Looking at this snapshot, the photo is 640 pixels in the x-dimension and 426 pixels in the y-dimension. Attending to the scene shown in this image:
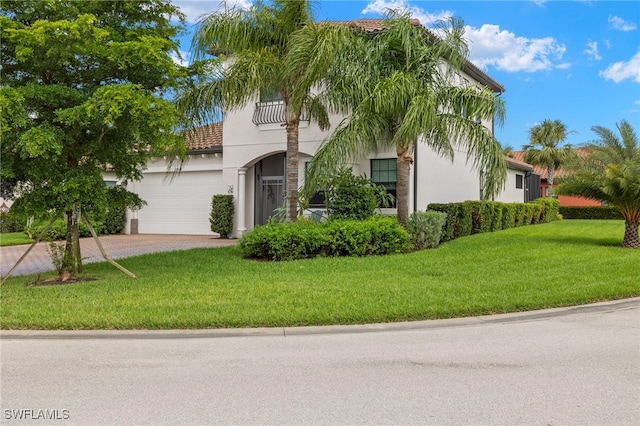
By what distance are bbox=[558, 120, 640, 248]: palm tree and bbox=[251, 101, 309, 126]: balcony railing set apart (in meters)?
9.14

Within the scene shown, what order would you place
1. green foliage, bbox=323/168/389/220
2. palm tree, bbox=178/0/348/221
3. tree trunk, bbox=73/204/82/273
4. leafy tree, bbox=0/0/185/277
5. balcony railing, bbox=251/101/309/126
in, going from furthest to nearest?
balcony railing, bbox=251/101/309/126 → green foliage, bbox=323/168/389/220 → palm tree, bbox=178/0/348/221 → tree trunk, bbox=73/204/82/273 → leafy tree, bbox=0/0/185/277

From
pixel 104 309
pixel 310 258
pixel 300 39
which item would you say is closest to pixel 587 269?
pixel 310 258

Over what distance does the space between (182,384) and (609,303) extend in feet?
21.6

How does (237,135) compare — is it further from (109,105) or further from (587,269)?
(587,269)

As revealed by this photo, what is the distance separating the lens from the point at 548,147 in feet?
108

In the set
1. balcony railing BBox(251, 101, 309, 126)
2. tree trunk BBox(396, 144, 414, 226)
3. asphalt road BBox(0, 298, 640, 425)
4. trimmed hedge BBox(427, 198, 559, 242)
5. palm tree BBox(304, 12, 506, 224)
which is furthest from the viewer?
balcony railing BBox(251, 101, 309, 126)

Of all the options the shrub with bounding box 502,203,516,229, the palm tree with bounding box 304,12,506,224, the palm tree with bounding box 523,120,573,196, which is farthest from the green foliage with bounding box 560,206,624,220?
the palm tree with bounding box 304,12,506,224

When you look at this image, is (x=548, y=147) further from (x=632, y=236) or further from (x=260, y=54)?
(x=260, y=54)

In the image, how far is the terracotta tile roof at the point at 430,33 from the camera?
44.7 feet

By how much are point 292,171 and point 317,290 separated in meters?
5.50

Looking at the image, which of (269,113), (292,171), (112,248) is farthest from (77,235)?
(269,113)

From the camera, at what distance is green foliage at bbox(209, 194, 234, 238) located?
17.5m

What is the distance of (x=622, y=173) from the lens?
1259 cm

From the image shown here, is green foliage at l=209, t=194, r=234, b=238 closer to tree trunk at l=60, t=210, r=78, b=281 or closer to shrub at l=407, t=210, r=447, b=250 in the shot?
shrub at l=407, t=210, r=447, b=250
